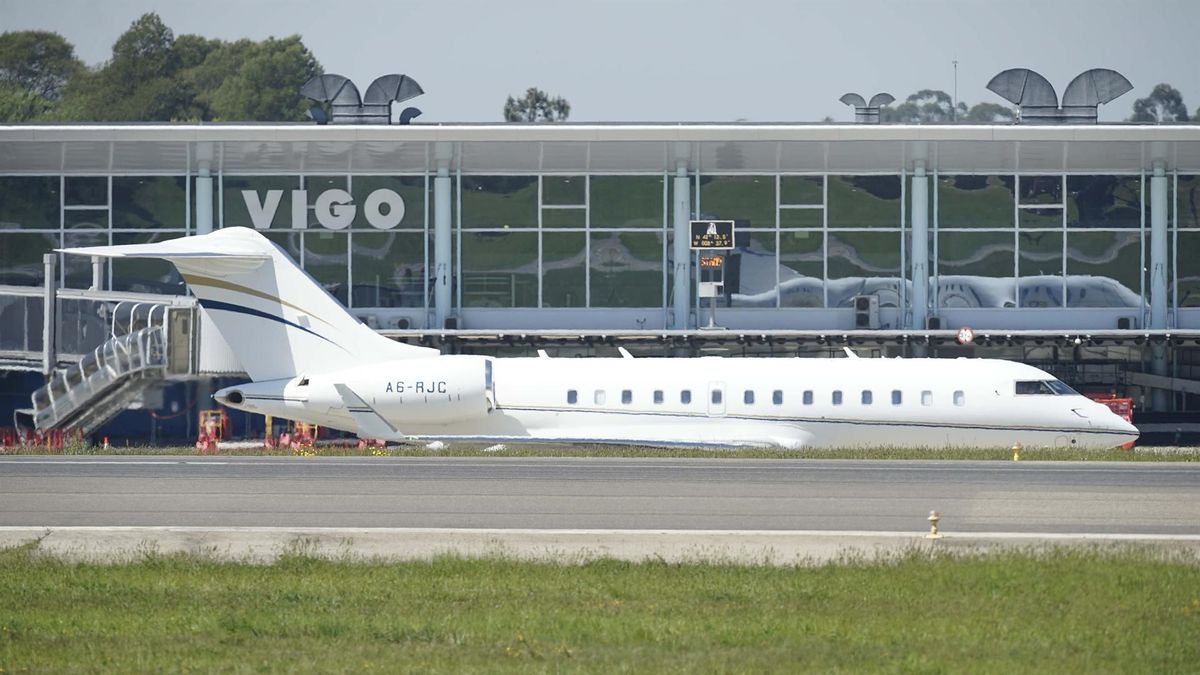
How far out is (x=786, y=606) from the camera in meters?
16.7

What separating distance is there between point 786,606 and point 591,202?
30088mm

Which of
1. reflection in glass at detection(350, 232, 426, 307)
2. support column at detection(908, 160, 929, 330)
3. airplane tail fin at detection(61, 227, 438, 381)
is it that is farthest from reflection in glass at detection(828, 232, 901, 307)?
airplane tail fin at detection(61, 227, 438, 381)

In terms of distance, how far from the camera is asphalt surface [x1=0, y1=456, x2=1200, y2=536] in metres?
22.2

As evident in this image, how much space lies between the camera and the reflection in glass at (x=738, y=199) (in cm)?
4562

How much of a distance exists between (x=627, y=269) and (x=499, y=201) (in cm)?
414

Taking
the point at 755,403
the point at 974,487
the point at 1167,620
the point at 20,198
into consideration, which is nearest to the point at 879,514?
the point at 974,487

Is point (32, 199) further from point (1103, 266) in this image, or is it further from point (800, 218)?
point (1103, 266)

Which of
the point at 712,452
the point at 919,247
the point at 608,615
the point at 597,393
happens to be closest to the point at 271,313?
the point at 597,393

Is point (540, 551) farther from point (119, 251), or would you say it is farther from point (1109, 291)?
point (1109, 291)

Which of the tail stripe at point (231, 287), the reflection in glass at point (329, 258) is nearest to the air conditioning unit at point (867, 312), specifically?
the reflection in glass at point (329, 258)

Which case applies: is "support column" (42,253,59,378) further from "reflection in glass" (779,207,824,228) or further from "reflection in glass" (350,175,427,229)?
"reflection in glass" (779,207,824,228)

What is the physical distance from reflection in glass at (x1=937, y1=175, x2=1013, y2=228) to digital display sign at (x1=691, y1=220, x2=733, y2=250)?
20.2 feet

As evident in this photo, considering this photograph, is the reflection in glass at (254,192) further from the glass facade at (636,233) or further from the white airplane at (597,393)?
the white airplane at (597,393)

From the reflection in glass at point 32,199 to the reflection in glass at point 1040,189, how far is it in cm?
2750
